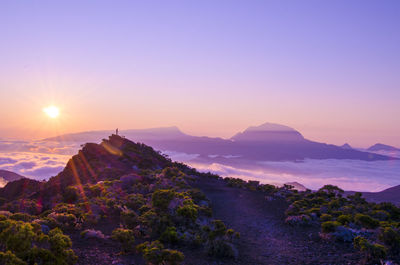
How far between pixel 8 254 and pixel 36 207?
16.7 meters

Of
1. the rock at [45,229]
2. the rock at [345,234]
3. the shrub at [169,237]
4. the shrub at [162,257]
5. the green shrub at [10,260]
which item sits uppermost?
the green shrub at [10,260]

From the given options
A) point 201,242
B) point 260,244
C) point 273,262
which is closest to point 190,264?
point 201,242

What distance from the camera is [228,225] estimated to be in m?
16.8

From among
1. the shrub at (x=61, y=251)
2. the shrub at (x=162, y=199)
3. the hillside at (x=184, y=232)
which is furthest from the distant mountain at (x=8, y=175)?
the shrub at (x=61, y=251)

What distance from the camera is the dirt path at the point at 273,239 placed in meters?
10.5

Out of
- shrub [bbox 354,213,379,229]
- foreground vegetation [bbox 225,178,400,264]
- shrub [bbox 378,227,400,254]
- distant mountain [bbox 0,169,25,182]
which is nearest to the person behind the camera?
foreground vegetation [bbox 225,178,400,264]

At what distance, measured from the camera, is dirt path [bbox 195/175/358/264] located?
1052 centimetres

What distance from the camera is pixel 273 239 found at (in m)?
13.8

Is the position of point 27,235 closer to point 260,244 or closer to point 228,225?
point 260,244

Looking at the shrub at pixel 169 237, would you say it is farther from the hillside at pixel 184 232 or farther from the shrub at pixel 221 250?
the shrub at pixel 221 250

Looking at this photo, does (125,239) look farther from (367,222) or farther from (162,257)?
(367,222)

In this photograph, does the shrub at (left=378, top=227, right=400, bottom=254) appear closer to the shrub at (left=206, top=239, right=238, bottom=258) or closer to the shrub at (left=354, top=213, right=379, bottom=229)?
the shrub at (left=354, top=213, right=379, bottom=229)

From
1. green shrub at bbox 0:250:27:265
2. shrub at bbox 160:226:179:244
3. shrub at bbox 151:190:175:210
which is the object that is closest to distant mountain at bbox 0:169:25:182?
shrub at bbox 151:190:175:210

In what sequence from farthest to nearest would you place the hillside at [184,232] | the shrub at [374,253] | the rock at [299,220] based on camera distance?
the rock at [299,220], the shrub at [374,253], the hillside at [184,232]
